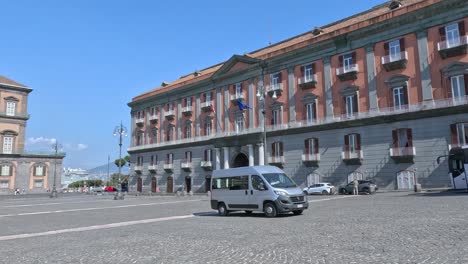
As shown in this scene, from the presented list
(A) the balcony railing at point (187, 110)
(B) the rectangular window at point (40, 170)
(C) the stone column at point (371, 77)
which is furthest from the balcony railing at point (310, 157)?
(B) the rectangular window at point (40, 170)

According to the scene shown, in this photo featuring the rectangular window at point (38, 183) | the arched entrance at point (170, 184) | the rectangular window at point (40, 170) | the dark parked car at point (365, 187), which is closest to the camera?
the dark parked car at point (365, 187)

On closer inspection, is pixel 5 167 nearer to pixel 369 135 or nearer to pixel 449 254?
pixel 369 135

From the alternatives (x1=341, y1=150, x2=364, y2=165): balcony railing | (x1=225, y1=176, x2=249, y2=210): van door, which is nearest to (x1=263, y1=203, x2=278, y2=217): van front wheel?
(x1=225, y1=176, x2=249, y2=210): van door

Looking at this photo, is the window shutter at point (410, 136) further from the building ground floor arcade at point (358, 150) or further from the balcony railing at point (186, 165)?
the balcony railing at point (186, 165)

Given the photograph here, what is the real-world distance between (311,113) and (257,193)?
2439 cm

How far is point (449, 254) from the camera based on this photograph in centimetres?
676

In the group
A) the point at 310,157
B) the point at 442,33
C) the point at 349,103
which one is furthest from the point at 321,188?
the point at 442,33

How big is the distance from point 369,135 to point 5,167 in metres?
62.6

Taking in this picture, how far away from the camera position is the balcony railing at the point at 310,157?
37.5 m

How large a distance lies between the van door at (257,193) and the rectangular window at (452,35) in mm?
22786

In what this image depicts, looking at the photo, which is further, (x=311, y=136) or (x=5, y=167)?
(x=5, y=167)

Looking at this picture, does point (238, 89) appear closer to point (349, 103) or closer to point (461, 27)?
point (349, 103)

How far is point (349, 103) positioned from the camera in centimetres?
3612

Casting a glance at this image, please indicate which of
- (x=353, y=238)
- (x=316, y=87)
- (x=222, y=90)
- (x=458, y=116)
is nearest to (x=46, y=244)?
(x=353, y=238)
